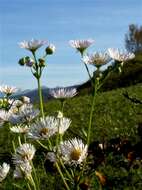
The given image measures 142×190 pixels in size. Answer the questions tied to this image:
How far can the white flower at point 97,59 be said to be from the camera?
10.7 ft

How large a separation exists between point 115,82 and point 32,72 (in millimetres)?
44721

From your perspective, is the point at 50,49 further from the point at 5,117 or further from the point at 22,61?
the point at 5,117

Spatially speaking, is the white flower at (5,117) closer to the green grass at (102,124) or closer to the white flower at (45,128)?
the white flower at (45,128)

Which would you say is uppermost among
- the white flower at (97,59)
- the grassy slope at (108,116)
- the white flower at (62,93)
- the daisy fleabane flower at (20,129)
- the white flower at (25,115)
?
the white flower at (97,59)

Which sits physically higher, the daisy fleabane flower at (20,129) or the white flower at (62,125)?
the white flower at (62,125)

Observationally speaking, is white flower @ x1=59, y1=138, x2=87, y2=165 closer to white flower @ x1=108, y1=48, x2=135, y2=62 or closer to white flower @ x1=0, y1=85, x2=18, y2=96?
white flower @ x1=108, y1=48, x2=135, y2=62

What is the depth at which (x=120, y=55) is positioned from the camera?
328 cm

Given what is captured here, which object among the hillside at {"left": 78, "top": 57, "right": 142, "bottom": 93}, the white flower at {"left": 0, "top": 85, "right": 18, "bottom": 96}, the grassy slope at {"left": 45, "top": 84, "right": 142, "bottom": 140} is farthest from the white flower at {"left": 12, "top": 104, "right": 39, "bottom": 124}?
the hillside at {"left": 78, "top": 57, "right": 142, "bottom": 93}

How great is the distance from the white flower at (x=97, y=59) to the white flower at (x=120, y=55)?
3cm

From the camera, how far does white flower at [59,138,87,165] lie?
2992 millimetres

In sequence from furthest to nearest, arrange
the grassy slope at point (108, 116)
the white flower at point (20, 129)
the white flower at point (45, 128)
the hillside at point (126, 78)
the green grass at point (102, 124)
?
1. the hillside at point (126, 78)
2. the grassy slope at point (108, 116)
3. the green grass at point (102, 124)
4. the white flower at point (20, 129)
5. the white flower at point (45, 128)

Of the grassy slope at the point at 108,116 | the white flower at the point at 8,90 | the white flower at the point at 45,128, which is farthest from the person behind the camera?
the grassy slope at the point at 108,116

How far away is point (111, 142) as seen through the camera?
357cm

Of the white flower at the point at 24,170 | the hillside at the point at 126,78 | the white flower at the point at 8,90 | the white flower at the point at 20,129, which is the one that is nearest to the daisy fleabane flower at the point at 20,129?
the white flower at the point at 20,129
